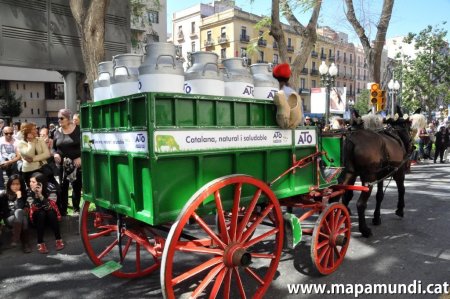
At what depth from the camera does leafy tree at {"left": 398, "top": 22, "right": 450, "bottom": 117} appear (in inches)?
1271

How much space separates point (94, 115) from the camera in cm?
385

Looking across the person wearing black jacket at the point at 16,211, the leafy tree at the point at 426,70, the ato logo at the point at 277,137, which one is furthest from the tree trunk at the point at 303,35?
the leafy tree at the point at 426,70

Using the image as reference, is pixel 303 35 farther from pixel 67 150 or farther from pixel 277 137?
pixel 277 137

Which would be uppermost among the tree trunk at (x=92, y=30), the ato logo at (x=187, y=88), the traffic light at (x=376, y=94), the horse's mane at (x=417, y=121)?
the tree trunk at (x=92, y=30)

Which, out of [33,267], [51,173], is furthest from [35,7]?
[33,267]

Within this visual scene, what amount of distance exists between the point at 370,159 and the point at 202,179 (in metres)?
3.50

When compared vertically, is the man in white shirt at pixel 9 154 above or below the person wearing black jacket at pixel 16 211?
above

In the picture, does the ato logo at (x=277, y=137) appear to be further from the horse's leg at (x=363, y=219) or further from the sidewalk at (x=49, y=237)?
the sidewalk at (x=49, y=237)

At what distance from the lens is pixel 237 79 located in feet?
12.4

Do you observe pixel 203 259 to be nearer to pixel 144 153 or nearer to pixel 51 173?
pixel 144 153

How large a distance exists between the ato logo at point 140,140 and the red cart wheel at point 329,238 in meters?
2.11

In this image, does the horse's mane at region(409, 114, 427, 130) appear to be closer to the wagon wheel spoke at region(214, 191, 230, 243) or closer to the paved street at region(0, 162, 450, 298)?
the paved street at region(0, 162, 450, 298)

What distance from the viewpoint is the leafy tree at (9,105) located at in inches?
1230

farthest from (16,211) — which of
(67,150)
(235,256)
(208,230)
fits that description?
(235,256)
